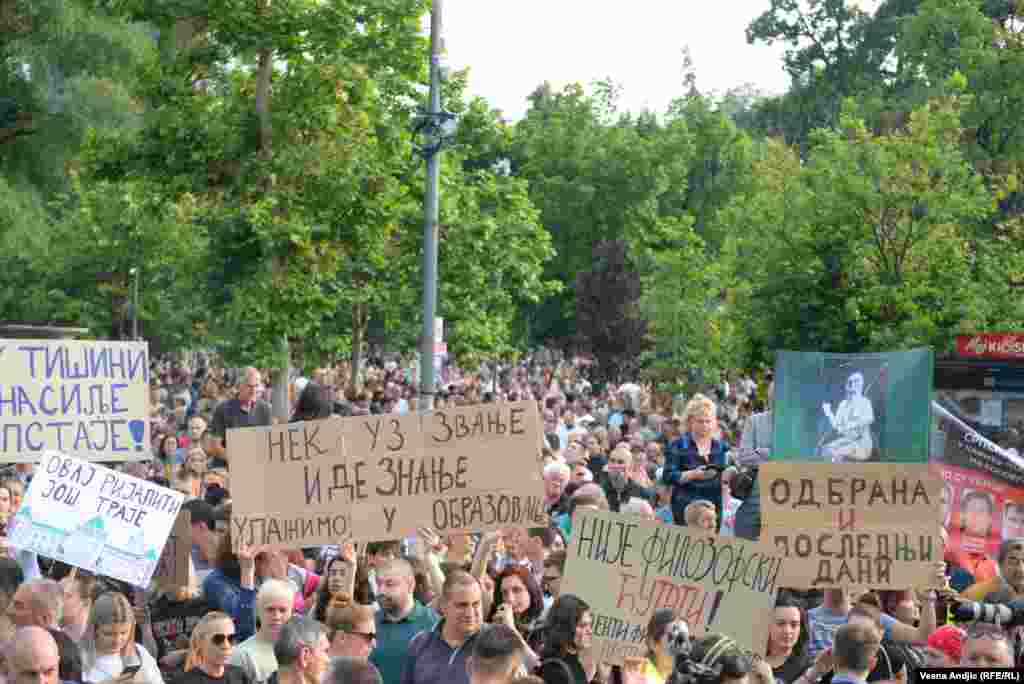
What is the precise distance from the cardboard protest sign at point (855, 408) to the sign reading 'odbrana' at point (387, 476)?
219cm

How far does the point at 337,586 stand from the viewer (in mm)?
9477

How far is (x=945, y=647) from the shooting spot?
879 cm

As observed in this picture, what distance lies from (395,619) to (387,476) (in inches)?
66.7

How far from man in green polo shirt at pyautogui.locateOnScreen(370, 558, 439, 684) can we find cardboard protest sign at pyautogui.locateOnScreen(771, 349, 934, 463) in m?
3.55

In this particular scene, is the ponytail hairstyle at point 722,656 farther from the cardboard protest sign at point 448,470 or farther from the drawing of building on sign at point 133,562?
the drawing of building on sign at point 133,562

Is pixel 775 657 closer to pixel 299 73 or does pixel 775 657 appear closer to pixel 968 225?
pixel 299 73

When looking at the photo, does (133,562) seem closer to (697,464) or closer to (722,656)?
(697,464)

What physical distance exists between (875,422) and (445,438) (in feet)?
9.73

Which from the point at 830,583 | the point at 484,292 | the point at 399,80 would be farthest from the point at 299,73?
the point at 830,583

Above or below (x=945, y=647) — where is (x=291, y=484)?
above

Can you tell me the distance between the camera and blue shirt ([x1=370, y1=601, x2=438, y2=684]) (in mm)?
8703

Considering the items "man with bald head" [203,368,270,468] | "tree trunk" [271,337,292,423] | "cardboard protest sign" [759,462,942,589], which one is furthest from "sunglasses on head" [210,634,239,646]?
"tree trunk" [271,337,292,423]

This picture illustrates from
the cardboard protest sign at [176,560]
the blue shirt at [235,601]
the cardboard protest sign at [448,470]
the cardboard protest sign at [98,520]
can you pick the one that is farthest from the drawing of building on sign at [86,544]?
the cardboard protest sign at [448,470]

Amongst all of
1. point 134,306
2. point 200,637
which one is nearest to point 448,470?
point 200,637
